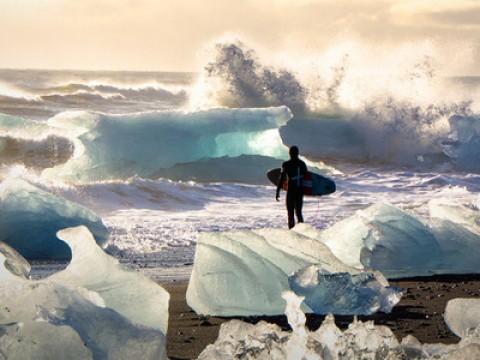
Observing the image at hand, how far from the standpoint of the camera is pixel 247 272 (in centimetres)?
593

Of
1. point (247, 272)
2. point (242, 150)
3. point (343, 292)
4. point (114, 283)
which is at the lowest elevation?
point (242, 150)

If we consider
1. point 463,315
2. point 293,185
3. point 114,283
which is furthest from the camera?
point 293,185

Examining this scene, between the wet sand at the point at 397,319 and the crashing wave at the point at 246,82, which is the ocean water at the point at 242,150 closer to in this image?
the crashing wave at the point at 246,82

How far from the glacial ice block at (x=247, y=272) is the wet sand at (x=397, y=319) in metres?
0.09

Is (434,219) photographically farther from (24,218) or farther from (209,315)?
(24,218)

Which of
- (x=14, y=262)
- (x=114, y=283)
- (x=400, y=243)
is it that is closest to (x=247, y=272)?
(x=14, y=262)

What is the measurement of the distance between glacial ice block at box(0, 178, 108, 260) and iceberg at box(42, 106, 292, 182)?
887cm

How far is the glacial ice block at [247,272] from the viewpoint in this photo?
5941mm

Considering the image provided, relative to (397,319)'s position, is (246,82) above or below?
above

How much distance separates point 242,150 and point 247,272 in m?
17.1

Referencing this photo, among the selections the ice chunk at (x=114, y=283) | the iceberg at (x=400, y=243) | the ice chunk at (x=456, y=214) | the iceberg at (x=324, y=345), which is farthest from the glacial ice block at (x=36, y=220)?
the iceberg at (x=324, y=345)

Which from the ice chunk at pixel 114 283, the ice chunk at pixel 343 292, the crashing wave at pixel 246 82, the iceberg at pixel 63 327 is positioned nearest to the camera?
the iceberg at pixel 63 327

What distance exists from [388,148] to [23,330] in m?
25.5

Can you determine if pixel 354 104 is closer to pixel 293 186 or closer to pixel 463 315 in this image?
pixel 293 186
